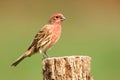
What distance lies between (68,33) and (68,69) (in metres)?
9.48

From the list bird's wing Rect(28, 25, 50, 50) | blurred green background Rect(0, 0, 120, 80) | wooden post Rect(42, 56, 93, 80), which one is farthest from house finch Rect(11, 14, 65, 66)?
wooden post Rect(42, 56, 93, 80)

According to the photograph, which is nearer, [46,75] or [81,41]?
[46,75]

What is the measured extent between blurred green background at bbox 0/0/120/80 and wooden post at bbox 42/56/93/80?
5.24 m

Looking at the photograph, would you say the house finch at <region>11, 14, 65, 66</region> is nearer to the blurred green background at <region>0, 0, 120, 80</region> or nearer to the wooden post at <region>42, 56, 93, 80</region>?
the blurred green background at <region>0, 0, 120, 80</region>

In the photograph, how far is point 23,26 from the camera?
1902cm

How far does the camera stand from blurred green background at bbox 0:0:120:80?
15055 millimetres

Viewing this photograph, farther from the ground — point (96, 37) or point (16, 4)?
point (16, 4)

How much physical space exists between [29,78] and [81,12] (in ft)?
23.2

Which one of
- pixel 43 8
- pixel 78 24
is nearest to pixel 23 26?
pixel 78 24

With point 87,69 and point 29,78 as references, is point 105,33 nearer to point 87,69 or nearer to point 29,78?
point 29,78

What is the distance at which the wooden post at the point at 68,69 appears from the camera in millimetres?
8961

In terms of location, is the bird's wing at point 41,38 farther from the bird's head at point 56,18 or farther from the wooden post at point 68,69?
the wooden post at point 68,69

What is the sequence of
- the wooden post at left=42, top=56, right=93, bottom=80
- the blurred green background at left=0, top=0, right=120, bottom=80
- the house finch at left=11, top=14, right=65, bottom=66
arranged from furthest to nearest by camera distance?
1. the blurred green background at left=0, top=0, right=120, bottom=80
2. the house finch at left=11, top=14, right=65, bottom=66
3. the wooden post at left=42, top=56, right=93, bottom=80

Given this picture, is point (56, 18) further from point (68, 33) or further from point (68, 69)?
point (68, 33)
